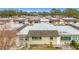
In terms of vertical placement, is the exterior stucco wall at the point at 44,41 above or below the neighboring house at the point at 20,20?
below

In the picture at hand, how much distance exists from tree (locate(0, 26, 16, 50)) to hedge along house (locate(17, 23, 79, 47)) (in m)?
0.09

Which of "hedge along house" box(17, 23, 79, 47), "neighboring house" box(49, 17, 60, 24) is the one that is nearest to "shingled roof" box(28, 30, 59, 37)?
"hedge along house" box(17, 23, 79, 47)

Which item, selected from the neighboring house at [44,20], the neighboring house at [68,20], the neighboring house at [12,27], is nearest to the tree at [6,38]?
the neighboring house at [12,27]

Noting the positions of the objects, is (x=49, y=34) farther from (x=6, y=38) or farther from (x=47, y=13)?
(x=6, y=38)

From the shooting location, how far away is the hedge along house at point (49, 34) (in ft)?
6.61

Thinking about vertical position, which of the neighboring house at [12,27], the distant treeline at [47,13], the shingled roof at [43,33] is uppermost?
the distant treeline at [47,13]

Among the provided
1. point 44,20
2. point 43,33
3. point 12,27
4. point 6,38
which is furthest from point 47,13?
point 6,38

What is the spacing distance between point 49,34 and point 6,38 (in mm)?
492

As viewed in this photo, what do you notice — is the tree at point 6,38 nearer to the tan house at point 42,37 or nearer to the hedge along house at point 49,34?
the hedge along house at point 49,34

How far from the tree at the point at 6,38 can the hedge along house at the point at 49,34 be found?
0.09 metres

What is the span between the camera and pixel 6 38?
6.62 feet
